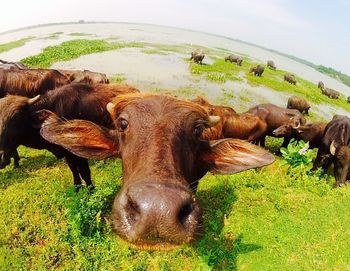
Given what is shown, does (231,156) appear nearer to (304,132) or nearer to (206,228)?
(206,228)

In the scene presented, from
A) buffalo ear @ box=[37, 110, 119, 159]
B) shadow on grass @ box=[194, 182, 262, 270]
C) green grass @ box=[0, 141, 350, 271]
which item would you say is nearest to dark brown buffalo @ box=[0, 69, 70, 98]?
green grass @ box=[0, 141, 350, 271]

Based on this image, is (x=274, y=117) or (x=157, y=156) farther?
(x=274, y=117)

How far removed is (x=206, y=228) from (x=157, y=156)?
366 centimetres

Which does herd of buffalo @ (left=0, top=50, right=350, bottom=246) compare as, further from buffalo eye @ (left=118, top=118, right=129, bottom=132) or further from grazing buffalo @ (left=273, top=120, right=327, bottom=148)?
grazing buffalo @ (left=273, top=120, right=327, bottom=148)

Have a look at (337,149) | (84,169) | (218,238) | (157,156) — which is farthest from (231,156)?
(337,149)

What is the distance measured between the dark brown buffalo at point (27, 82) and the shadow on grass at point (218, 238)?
593 cm

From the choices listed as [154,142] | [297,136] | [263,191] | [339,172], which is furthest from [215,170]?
[297,136]

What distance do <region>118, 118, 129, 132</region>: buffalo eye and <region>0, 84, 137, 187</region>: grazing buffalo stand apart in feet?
7.52

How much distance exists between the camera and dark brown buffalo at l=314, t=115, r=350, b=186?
912 centimetres

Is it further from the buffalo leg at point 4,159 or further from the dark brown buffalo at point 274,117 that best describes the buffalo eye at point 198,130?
the dark brown buffalo at point 274,117

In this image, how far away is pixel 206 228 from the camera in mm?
6363

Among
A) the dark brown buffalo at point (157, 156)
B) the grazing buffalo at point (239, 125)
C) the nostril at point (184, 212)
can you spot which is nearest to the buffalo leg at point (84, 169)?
the dark brown buffalo at point (157, 156)

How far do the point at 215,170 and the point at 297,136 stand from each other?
28.0 ft

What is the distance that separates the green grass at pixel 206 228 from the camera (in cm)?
558
